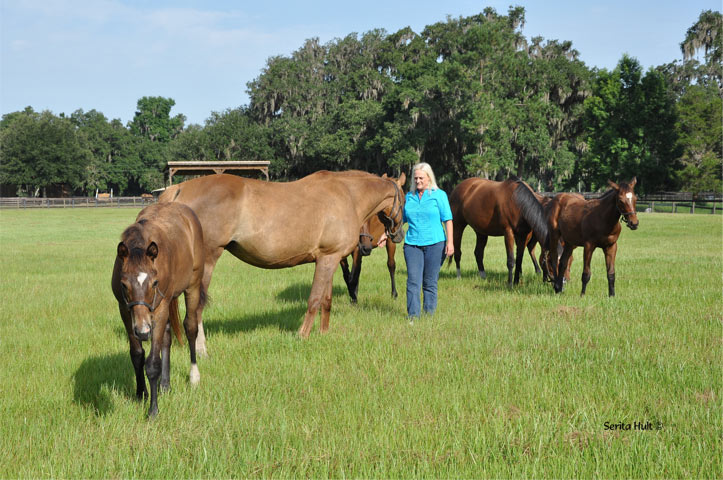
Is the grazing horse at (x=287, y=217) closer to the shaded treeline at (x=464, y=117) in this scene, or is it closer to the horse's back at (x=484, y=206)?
the horse's back at (x=484, y=206)

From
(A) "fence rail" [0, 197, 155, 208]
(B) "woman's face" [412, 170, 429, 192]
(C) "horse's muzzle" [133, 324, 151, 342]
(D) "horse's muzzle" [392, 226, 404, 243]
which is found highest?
(B) "woman's face" [412, 170, 429, 192]

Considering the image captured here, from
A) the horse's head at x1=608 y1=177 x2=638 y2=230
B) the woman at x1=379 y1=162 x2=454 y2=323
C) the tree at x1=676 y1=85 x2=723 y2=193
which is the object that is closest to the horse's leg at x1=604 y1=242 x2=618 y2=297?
the horse's head at x1=608 y1=177 x2=638 y2=230

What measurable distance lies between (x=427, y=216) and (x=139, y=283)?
4855 millimetres

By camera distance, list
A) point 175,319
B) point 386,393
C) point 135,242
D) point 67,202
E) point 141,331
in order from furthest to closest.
A: point 67,202
point 175,319
point 386,393
point 135,242
point 141,331

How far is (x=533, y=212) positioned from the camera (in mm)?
10719

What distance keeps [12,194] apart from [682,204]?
84.2 m

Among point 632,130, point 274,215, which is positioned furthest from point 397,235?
point 632,130

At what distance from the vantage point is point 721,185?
43812mm

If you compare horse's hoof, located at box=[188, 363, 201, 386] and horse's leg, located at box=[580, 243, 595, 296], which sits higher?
horse's leg, located at box=[580, 243, 595, 296]

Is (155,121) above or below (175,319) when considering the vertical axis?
above

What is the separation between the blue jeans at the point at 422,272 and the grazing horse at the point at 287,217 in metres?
0.87

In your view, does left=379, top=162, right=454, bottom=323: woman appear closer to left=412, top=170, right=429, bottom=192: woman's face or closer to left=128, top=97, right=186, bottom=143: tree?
left=412, top=170, right=429, bottom=192: woman's face

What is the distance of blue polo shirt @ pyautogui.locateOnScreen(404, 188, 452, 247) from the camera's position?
771cm

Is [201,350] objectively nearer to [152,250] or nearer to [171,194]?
[171,194]
